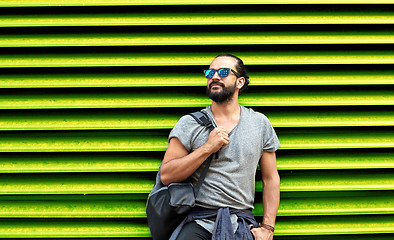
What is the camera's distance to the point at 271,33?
7.98 ft

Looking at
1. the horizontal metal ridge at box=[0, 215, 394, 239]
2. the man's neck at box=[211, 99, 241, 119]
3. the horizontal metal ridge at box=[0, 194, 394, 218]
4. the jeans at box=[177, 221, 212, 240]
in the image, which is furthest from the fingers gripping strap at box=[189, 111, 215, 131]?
the horizontal metal ridge at box=[0, 215, 394, 239]

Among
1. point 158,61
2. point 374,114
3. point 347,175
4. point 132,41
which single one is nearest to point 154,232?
point 158,61

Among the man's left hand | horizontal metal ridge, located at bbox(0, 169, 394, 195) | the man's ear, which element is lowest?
the man's left hand

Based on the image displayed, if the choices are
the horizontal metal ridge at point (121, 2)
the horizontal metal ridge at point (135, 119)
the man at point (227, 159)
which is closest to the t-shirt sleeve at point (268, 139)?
the man at point (227, 159)

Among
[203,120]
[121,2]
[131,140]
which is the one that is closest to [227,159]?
[203,120]

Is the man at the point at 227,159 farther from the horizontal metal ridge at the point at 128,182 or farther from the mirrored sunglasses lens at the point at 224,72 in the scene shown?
the horizontal metal ridge at the point at 128,182

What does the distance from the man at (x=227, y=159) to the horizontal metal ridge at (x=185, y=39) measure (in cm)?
27

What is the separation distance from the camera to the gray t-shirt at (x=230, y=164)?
2094 mm

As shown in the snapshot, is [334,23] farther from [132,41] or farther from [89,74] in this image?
[89,74]

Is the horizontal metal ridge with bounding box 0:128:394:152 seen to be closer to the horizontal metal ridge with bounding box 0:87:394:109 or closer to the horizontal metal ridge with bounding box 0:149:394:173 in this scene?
the horizontal metal ridge with bounding box 0:149:394:173

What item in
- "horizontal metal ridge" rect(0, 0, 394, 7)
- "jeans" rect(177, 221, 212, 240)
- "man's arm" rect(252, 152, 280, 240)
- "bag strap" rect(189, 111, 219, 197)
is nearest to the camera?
"jeans" rect(177, 221, 212, 240)

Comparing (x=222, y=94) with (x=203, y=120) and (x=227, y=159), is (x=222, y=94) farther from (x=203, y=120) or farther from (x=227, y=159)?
(x=227, y=159)

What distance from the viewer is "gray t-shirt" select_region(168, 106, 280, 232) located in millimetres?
2094

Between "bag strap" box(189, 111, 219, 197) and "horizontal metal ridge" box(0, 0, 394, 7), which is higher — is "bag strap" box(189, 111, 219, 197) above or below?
below
